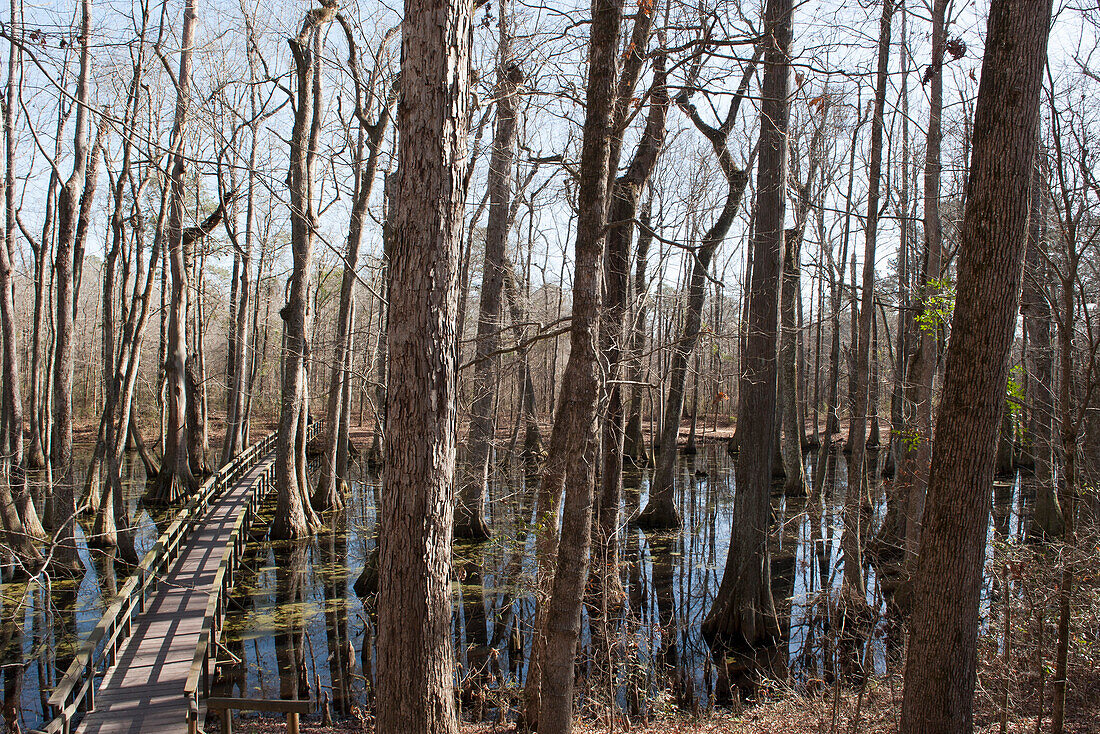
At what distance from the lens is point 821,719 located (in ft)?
18.6

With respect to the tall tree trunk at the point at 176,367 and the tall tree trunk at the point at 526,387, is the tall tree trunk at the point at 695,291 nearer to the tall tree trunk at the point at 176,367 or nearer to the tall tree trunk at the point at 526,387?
the tall tree trunk at the point at 526,387

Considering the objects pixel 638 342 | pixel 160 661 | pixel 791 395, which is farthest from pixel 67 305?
pixel 791 395

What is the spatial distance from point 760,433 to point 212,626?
7194 mm

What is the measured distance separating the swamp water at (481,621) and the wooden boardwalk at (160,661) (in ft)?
2.40

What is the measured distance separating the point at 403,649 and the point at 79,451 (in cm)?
2553

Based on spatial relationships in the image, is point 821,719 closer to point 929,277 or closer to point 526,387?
point 929,277

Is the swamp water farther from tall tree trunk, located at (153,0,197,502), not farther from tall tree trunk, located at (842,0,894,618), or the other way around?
tall tree trunk, located at (153,0,197,502)

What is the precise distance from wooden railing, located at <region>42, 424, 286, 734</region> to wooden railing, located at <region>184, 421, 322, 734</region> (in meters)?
0.76

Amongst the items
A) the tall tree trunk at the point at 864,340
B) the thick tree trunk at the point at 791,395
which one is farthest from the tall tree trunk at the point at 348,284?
the thick tree trunk at the point at 791,395

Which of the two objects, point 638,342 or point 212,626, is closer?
point 212,626

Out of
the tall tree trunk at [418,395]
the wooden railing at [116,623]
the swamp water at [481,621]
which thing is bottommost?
the swamp water at [481,621]

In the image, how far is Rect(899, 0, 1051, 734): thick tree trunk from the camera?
4449 mm

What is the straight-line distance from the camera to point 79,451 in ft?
77.2

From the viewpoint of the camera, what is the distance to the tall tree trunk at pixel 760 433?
863 centimetres
